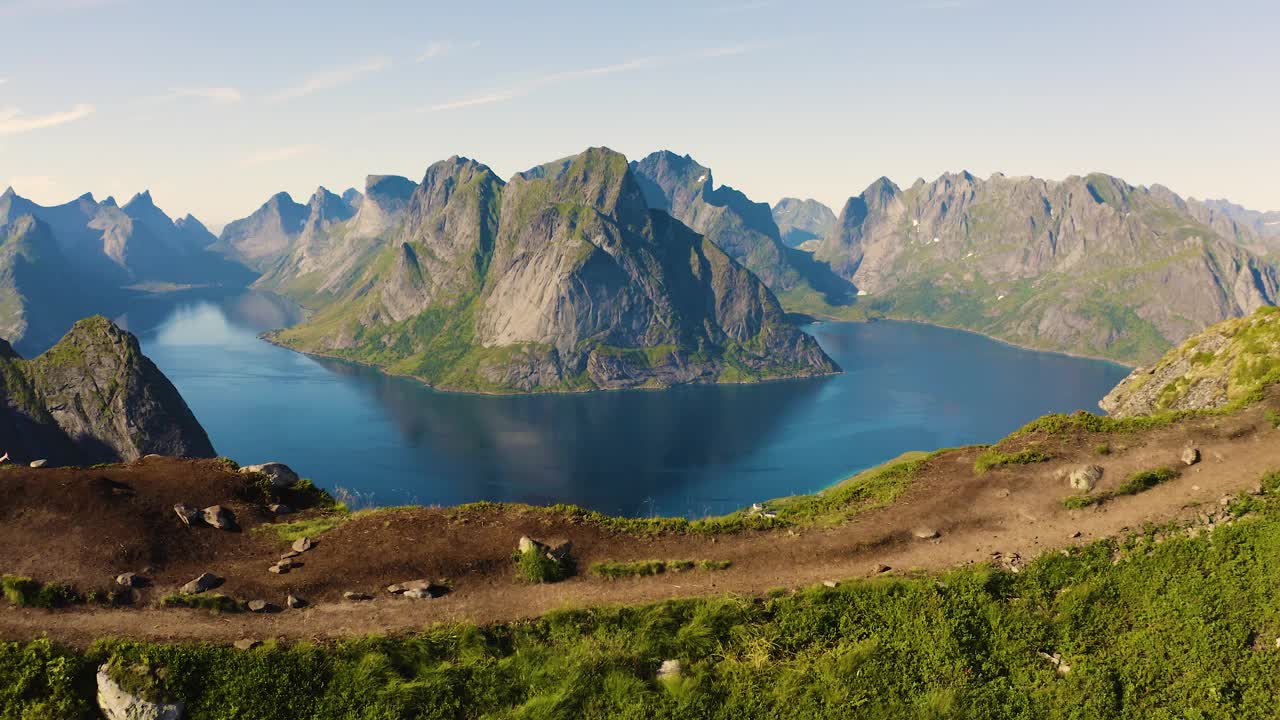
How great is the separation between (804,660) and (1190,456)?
2669 cm

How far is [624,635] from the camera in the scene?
29.5 m

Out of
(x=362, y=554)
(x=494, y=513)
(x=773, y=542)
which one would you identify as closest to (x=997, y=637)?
(x=773, y=542)

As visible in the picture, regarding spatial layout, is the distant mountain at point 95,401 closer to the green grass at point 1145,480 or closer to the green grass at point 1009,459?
the green grass at point 1009,459

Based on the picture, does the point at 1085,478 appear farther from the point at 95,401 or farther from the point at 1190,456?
the point at 95,401

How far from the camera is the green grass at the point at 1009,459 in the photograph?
41.2 metres

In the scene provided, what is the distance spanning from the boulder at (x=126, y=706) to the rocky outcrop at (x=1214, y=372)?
58892 mm

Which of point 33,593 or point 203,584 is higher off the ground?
point 33,593

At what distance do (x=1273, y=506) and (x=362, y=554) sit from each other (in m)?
43.0

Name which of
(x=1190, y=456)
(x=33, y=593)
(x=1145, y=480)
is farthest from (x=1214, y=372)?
(x=33, y=593)

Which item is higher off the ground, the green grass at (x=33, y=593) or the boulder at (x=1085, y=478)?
the green grass at (x=33, y=593)

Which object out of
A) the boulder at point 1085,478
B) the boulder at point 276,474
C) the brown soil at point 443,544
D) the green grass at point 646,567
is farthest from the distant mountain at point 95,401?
the boulder at point 1085,478

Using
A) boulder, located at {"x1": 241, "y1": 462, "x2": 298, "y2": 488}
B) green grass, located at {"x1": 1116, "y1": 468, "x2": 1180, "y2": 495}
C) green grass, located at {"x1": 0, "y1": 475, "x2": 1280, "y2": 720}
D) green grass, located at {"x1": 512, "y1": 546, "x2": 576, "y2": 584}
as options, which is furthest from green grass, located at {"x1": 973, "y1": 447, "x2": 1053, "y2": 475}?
boulder, located at {"x1": 241, "y1": 462, "x2": 298, "y2": 488}

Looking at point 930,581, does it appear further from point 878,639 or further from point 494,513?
point 494,513

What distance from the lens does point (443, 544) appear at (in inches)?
1351
